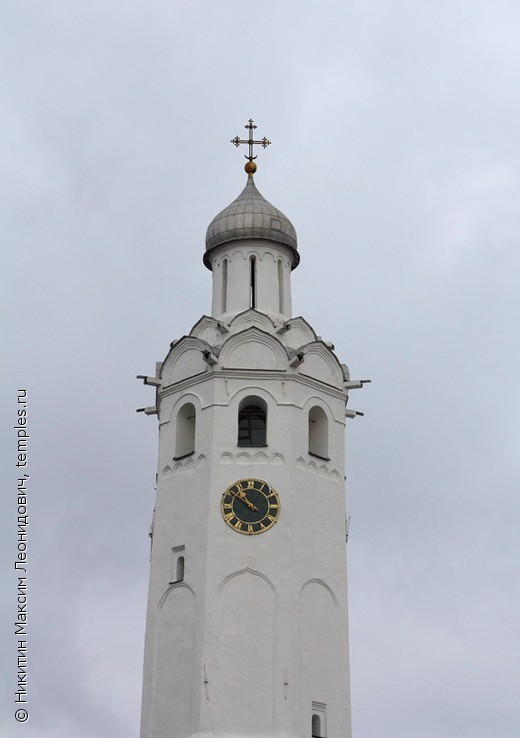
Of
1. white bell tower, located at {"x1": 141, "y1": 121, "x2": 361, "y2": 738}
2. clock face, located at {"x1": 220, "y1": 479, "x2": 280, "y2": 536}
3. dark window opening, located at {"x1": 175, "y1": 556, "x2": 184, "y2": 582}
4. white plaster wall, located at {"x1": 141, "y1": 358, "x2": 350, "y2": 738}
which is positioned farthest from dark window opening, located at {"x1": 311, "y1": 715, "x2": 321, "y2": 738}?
dark window opening, located at {"x1": 175, "y1": 556, "x2": 184, "y2": 582}

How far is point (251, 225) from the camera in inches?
1492

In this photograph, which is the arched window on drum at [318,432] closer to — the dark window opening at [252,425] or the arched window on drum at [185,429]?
the dark window opening at [252,425]

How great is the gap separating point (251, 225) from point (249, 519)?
27.4 ft

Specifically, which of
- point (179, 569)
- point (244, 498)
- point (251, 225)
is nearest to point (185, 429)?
point (244, 498)

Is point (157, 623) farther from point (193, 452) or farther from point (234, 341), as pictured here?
point (234, 341)

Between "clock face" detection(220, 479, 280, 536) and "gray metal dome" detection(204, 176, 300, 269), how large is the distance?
7161mm

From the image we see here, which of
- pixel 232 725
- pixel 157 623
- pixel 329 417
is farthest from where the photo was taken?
pixel 329 417

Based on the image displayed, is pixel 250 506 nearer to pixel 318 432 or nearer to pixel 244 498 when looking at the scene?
pixel 244 498

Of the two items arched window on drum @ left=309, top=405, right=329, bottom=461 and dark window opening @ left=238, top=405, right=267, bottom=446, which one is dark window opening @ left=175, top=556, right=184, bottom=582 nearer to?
dark window opening @ left=238, top=405, right=267, bottom=446

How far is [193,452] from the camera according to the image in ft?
115

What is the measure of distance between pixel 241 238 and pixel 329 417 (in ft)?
17.8

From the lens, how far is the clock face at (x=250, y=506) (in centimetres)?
3366

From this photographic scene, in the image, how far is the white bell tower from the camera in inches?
1266

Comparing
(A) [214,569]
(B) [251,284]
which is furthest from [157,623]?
(B) [251,284]
